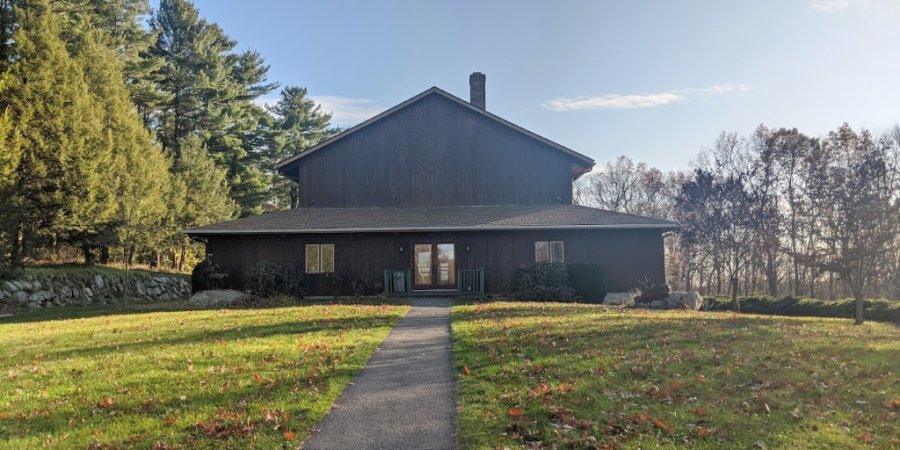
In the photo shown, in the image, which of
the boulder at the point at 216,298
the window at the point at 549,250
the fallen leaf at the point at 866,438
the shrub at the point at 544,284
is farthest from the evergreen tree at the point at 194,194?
the fallen leaf at the point at 866,438

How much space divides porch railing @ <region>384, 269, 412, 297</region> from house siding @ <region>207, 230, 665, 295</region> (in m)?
0.36

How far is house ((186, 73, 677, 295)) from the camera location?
71.0ft

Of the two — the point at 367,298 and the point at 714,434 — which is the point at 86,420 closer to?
the point at 714,434

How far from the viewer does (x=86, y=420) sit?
18.8 ft

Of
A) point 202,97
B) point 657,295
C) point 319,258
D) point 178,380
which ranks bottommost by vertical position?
point 178,380

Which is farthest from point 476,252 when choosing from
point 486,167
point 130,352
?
point 130,352

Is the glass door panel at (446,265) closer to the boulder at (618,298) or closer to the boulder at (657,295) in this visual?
the boulder at (618,298)

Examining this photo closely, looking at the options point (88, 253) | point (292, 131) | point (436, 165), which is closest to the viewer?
point (436, 165)

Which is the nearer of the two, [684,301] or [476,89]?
[684,301]

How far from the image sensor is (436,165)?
2448 centimetres

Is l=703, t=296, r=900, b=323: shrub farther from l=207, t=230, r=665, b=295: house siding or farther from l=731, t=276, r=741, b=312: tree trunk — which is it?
l=207, t=230, r=665, b=295: house siding

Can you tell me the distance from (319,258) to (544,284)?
8959 mm

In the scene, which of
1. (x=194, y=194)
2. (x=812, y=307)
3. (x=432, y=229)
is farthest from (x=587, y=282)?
(x=194, y=194)

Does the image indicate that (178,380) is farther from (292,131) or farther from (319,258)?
(292,131)
